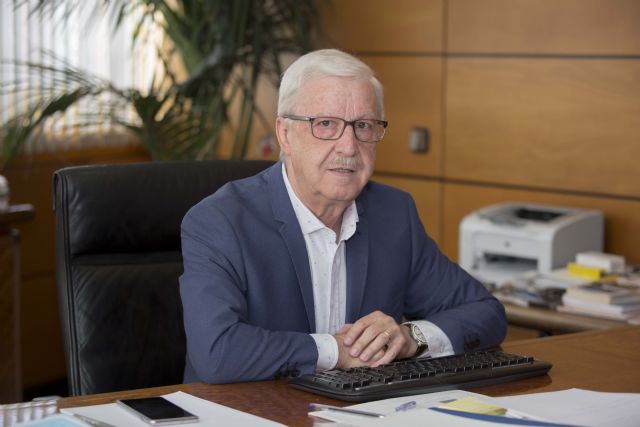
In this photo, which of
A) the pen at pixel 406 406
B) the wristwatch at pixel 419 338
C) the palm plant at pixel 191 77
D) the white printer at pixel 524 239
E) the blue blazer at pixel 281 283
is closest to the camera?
the pen at pixel 406 406

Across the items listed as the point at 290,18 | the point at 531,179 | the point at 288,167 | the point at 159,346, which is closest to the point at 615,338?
the point at 288,167

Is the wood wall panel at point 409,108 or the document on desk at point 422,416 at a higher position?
the wood wall panel at point 409,108

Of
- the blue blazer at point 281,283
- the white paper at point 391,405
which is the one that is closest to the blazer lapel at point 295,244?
the blue blazer at point 281,283

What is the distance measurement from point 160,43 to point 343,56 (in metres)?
2.97

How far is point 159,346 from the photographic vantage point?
2.27 meters

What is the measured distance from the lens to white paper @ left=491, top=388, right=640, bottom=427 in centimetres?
154

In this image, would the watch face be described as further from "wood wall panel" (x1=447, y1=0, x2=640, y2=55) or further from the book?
"wood wall panel" (x1=447, y1=0, x2=640, y2=55)

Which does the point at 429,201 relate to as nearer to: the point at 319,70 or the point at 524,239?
the point at 524,239

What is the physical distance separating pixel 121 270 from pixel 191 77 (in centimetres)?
204

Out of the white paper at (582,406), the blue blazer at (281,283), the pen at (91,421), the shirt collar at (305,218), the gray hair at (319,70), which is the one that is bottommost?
the white paper at (582,406)

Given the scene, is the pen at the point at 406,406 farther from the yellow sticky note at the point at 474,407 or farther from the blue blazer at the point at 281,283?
the blue blazer at the point at 281,283

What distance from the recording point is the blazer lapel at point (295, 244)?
7.13 feet

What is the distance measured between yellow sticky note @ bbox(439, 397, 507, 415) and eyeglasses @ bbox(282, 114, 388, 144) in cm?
75

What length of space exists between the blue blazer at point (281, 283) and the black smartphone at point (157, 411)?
10.3 inches
